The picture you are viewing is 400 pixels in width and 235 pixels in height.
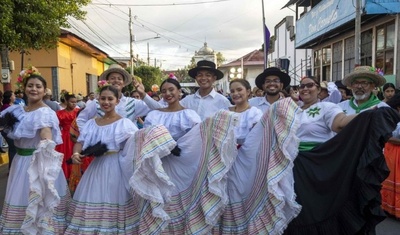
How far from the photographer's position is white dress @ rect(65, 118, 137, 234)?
3.66m

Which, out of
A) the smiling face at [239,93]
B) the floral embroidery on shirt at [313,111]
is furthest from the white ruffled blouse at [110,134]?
the floral embroidery on shirt at [313,111]

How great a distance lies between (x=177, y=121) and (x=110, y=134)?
688 millimetres

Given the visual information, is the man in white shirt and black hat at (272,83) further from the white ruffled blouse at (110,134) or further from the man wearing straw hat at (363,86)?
the white ruffled blouse at (110,134)

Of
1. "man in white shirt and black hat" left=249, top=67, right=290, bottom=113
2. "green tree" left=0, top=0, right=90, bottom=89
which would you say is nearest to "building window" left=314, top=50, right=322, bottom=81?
"green tree" left=0, top=0, right=90, bottom=89

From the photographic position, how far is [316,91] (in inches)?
167

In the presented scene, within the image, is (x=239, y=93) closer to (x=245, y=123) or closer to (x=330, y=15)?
(x=245, y=123)

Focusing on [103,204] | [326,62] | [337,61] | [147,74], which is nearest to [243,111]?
[103,204]

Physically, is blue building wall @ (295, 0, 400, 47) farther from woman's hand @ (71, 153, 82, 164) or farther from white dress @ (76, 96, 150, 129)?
woman's hand @ (71, 153, 82, 164)

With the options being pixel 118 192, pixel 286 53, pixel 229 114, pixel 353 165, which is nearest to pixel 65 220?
pixel 118 192

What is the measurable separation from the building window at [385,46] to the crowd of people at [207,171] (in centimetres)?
891

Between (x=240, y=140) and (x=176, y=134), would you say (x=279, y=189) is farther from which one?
(x=176, y=134)

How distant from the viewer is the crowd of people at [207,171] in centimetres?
334

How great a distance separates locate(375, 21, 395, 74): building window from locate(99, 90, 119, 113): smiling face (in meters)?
10.1

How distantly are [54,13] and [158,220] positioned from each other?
324 inches
